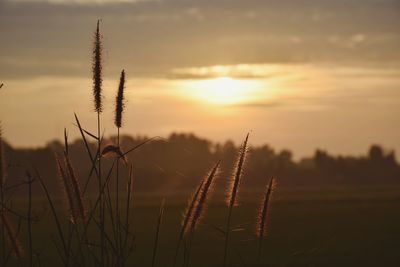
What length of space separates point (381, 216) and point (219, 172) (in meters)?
27.2

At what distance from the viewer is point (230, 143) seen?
4879 millimetres

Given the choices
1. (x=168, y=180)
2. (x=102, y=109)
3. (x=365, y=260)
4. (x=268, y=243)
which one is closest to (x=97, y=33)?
(x=102, y=109)

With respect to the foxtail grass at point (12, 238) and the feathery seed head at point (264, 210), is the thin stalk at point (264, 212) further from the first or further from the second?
the foxtail grass at point (12, 238)

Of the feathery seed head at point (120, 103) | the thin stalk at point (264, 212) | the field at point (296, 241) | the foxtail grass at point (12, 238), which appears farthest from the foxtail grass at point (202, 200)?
the field at point (296, 241)

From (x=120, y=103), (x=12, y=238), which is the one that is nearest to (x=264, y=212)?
(x=120, y=103)

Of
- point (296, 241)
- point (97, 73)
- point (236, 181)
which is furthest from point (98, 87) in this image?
point (296, 241)

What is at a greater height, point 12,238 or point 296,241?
point 12,238

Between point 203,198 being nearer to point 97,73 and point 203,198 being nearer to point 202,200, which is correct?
point 202,200

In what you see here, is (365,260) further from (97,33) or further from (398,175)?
(398,175)

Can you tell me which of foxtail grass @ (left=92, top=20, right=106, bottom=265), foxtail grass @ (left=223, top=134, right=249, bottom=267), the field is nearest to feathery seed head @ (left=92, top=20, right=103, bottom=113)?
foxtail grass @ (left=92, top=20, right=106, bottom=265)

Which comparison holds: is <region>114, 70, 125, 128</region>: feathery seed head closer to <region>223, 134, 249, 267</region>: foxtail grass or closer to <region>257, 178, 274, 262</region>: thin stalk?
<region>223, 134, 249, 267</region>: foxtail grass

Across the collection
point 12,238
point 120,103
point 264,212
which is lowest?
point 12,238

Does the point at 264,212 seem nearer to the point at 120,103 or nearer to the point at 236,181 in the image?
the point at 236,181

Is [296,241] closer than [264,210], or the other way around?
[264,210]
